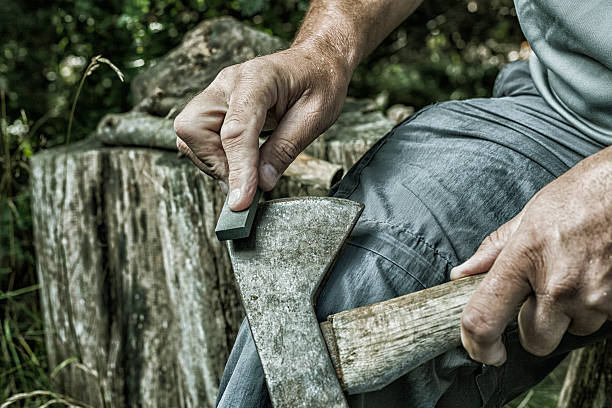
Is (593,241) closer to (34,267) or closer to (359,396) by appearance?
(359,396)

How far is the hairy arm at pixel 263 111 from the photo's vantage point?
112cm

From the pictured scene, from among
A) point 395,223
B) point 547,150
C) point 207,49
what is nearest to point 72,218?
point 207,49

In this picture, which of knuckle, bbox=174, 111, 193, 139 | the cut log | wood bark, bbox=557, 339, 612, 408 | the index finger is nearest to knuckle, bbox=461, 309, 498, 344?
the index finger

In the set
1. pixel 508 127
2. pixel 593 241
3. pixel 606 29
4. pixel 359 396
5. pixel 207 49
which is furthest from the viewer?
pixel 207 49

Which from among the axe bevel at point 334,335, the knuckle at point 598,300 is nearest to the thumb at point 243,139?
the axe bevel at point 334,335

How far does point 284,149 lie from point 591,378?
4.30 ft

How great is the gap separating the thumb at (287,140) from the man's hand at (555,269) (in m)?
0.48

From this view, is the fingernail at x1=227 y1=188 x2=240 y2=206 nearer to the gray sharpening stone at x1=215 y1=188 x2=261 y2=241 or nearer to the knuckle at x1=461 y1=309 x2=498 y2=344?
the gray sharpening stone at x1=215 y1=188 x2=261 y2=241

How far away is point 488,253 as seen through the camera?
3.18 ft

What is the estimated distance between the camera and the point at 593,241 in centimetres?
86

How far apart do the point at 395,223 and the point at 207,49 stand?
1.49 m

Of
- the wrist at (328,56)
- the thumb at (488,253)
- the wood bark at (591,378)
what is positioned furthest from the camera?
the wood bark at (591,378)

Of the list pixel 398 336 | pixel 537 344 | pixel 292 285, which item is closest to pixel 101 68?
pixel 292 285

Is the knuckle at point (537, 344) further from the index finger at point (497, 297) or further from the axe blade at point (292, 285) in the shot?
the axe blade at point (292, 285)
